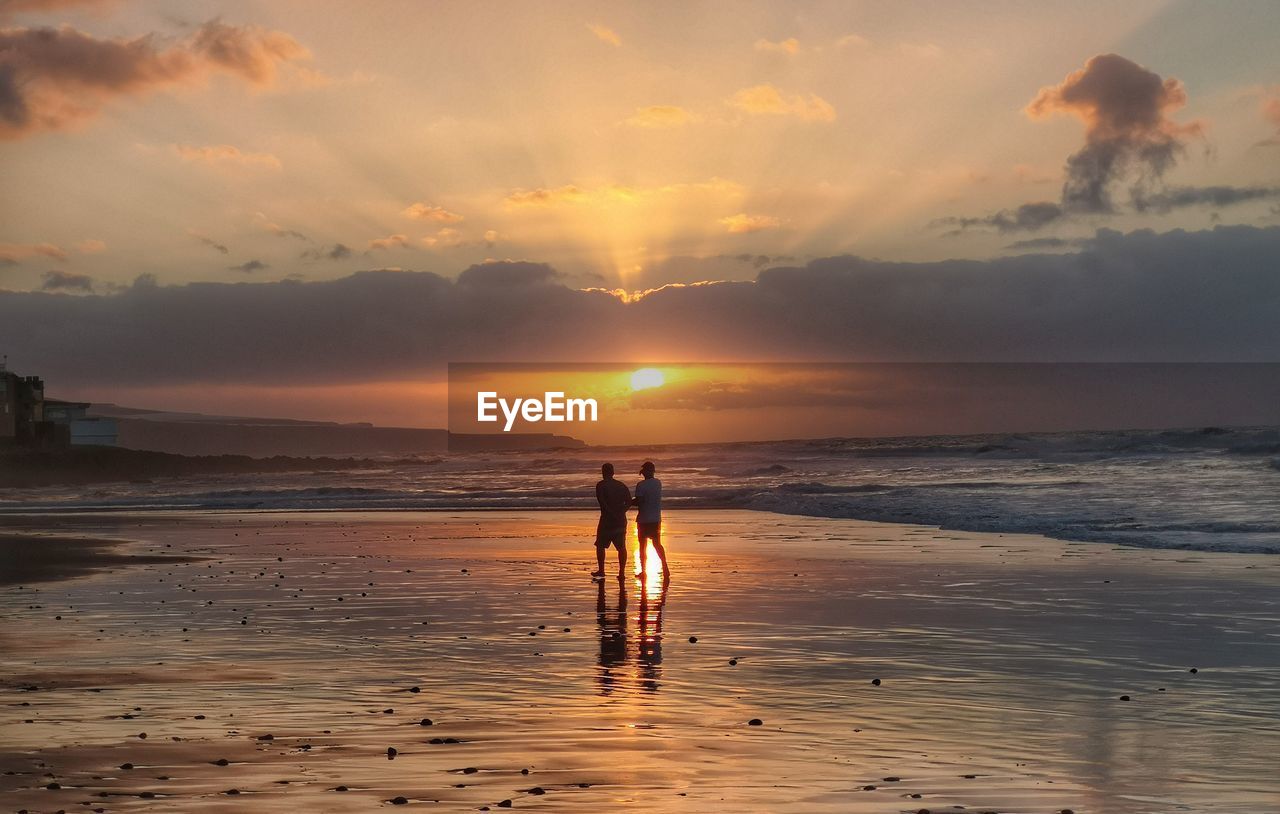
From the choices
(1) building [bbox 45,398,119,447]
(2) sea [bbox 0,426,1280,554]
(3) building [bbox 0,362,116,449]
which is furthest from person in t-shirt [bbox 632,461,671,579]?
(1) building [bbox 45,398,119,447]

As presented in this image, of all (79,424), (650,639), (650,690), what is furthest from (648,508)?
(79,424)

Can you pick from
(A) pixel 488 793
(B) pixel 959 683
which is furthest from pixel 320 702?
(B) pixel 959 683

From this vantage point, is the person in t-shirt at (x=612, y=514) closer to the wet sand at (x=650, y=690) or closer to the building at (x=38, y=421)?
the wet sand at (x=650, y=690)

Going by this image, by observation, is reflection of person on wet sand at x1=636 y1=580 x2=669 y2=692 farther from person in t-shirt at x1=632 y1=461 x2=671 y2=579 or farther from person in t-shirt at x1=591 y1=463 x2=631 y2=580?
person in t-shirt at x1=591 y1=463 x2=631 y2=580

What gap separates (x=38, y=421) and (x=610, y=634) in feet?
455

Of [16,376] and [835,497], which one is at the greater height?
[16,376]

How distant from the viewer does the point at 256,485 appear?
9069 centimetres

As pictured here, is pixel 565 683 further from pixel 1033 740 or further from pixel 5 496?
pixel 5 496

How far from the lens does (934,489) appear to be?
6134 centimetres

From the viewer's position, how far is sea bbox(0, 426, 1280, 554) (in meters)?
40.7

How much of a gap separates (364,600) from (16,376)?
13543cm

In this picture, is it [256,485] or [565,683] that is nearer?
[565,683]

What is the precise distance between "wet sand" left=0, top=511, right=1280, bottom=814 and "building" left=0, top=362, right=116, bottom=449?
403 ft

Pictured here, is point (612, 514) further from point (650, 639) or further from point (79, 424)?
point (79, 424)
